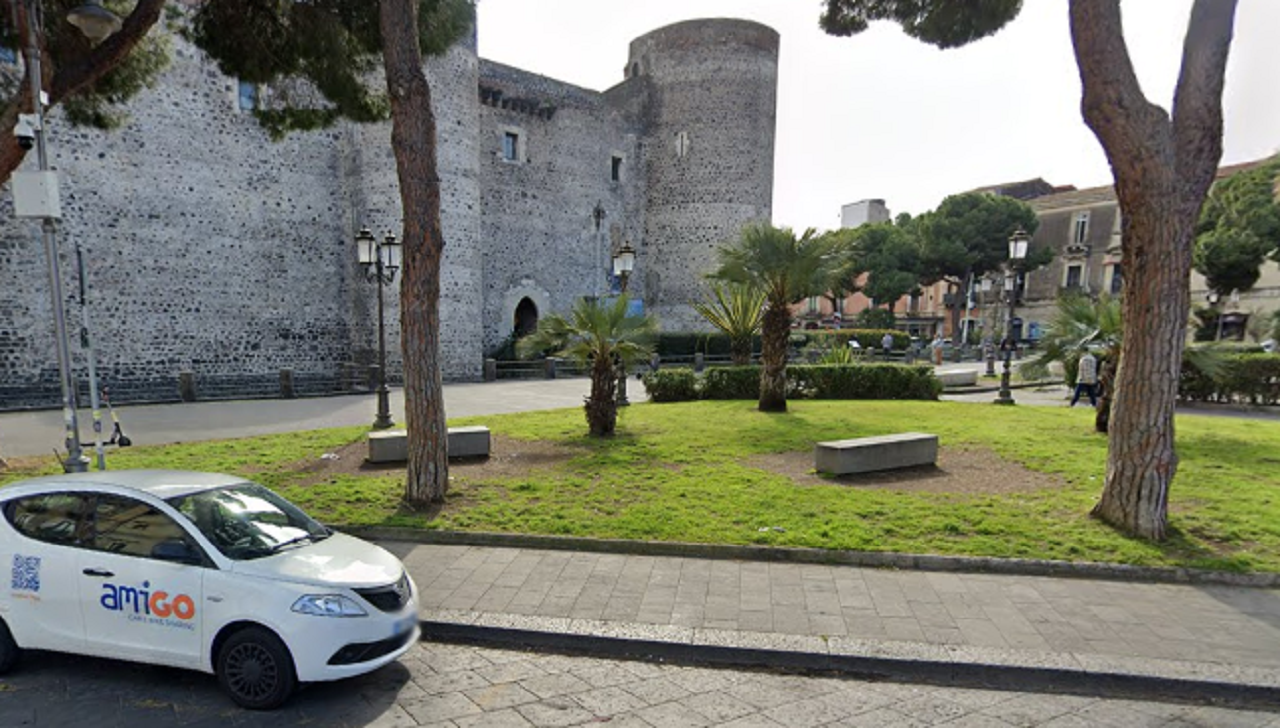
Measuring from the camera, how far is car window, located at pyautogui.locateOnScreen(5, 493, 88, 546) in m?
3.72

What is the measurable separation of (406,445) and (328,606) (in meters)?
5.65

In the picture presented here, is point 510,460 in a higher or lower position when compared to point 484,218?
lower

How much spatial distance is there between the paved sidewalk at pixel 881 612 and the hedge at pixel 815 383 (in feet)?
35.2

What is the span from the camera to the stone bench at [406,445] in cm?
912

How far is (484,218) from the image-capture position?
29.2m

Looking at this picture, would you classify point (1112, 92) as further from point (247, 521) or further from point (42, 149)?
point (42, 149)

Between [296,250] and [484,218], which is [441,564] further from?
[484,218]

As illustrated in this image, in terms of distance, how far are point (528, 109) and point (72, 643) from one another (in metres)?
30.2

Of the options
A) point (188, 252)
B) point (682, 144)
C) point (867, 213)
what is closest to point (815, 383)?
point (188, 252)

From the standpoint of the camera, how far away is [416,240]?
687 centimetres

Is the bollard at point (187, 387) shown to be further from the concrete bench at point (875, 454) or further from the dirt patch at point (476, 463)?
the concrete bench at point (875, 454)

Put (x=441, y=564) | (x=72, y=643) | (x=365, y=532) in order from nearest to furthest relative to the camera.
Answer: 1. (x=72, y=643)
2. (x=441, y=564)
3. (x=365, y=532)

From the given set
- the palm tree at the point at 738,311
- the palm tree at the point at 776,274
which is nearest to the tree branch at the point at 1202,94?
the palm tree at the point at 776,274

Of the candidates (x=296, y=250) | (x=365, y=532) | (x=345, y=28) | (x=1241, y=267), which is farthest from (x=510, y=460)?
(x=1241, y=267)
